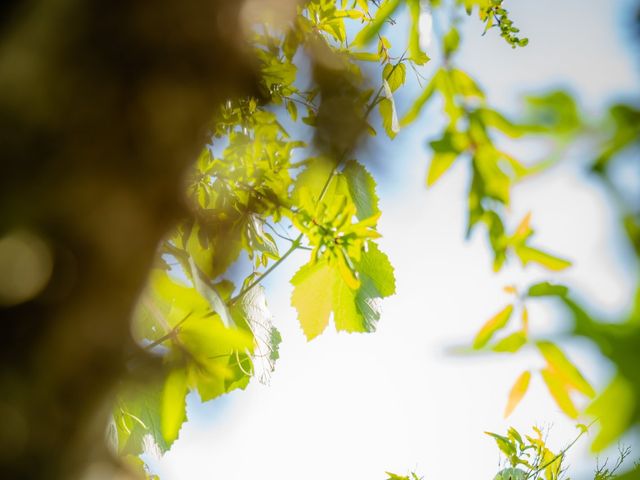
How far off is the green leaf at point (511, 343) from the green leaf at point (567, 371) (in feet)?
0.07

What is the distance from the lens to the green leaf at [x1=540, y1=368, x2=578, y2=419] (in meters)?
0.40

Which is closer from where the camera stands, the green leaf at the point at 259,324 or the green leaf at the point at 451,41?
the green leaf at the point at 451,41

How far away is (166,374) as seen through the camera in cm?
52

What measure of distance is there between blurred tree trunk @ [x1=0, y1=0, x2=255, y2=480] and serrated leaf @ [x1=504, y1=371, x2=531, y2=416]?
350mm

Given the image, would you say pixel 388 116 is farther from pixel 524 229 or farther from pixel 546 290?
pixel 546 290

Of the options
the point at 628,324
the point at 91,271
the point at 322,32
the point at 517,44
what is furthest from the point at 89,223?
the point at 517,44

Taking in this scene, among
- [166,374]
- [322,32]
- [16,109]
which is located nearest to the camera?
[16,109]

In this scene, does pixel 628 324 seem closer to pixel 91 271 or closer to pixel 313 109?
pixel 91 271

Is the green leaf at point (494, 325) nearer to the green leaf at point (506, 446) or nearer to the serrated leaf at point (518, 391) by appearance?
the serrated leaf at point (518, 391)

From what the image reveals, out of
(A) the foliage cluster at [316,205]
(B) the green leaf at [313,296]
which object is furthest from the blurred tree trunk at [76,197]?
(B) the green leaf at [313,296]

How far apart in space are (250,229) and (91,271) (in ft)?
2.36

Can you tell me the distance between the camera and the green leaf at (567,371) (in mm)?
393

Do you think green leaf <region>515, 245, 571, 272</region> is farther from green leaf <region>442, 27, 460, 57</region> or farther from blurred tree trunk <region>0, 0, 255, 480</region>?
blurred tree trunk <region>0, 0, 255, 480</region>

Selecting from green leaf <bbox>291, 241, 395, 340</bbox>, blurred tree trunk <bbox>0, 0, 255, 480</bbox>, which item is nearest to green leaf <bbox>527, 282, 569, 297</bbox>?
blurred tree trunk <bbox>0, 0, 255, 480</bbox>
